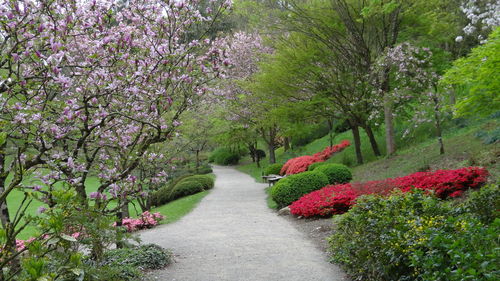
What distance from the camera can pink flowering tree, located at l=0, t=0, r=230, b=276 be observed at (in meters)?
3.85

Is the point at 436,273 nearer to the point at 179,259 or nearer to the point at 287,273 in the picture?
the point at 287,273

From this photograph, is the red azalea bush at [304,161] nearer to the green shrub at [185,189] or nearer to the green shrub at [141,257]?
the green shrub at [185,189]

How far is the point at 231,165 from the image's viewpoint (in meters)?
36.5

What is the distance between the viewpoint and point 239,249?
285 inches

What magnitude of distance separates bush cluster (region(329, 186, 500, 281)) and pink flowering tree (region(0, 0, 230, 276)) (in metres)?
2.92

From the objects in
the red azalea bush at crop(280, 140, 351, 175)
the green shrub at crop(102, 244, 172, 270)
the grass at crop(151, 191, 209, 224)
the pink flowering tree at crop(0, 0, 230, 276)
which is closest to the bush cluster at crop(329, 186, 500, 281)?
the green shrub at crop(102, 244, 172, 270)

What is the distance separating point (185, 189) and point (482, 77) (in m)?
13.9

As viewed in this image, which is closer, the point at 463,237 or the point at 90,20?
the point at 463,237

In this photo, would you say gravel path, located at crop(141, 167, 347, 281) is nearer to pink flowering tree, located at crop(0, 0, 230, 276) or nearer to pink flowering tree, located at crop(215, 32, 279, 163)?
pink flowering tree, located at crop(0, 0, 230, 276)

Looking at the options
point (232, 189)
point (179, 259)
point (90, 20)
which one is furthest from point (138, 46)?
point (232, 189)

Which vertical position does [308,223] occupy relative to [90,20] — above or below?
below

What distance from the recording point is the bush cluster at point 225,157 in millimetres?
36469

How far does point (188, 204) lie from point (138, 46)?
1009 cm

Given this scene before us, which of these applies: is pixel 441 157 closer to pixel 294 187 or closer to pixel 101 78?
pixel 294 187
